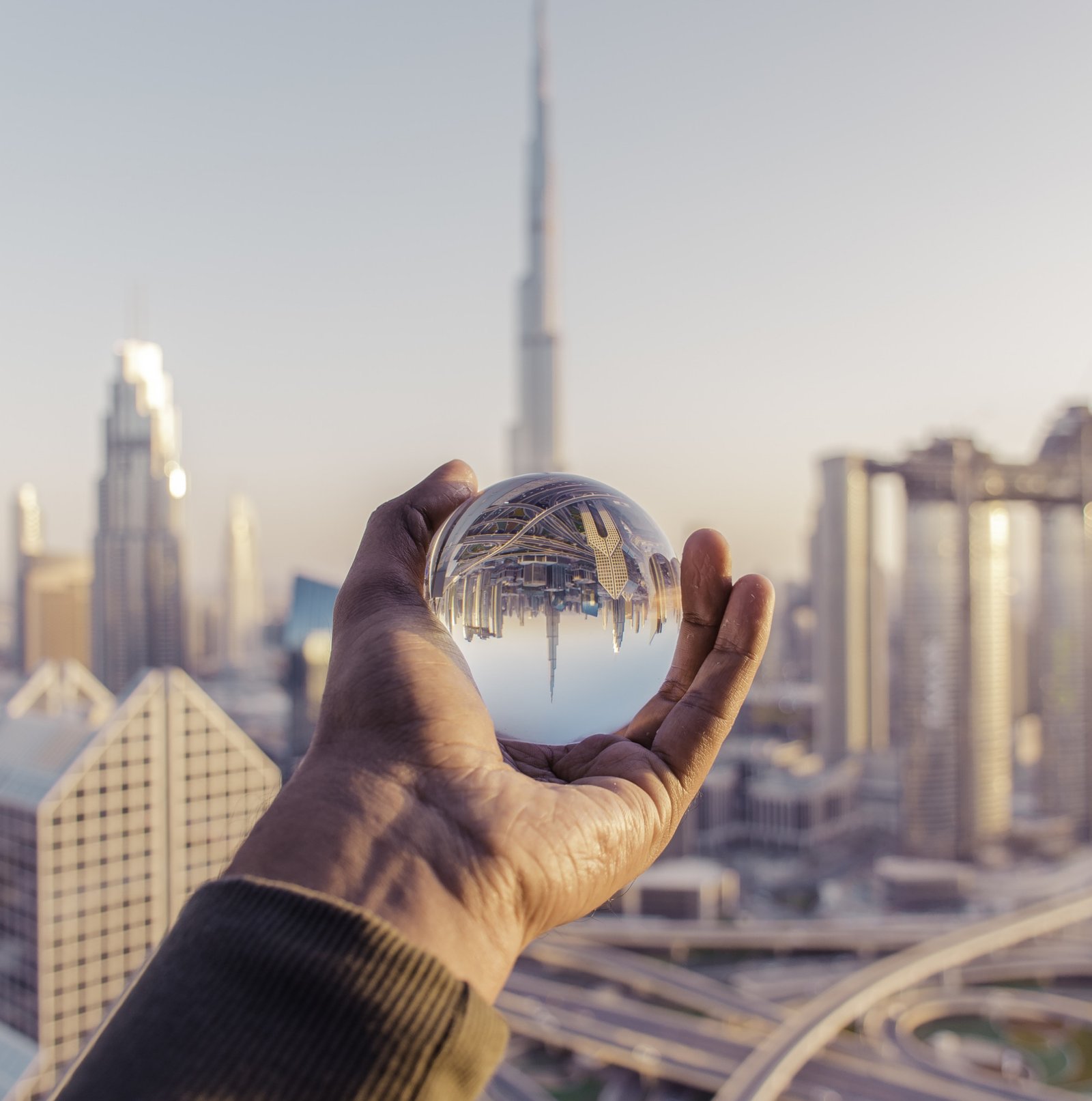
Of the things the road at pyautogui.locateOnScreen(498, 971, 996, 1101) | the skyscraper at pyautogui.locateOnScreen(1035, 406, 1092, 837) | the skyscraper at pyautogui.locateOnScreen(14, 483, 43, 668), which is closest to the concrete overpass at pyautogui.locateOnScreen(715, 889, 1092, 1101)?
the road at pyautogui.locateOnScreen(498, 971, 996, 1101)

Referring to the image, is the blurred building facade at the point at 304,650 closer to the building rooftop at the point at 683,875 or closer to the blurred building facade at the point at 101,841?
the blurred building facade at the point at 101,841

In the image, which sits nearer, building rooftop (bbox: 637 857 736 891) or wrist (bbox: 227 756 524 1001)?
wrist (bbox: 227 756 524 1001)

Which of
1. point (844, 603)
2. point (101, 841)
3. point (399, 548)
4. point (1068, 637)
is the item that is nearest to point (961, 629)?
point (844, 603)

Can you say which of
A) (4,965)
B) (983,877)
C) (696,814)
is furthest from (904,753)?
(4,965)

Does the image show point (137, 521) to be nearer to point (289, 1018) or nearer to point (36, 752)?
point (36, 752)

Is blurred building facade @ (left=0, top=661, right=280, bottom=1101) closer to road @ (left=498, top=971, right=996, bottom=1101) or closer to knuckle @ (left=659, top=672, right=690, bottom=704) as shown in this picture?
knuckle @ (left=659, top=672, right=690, bottom=704)

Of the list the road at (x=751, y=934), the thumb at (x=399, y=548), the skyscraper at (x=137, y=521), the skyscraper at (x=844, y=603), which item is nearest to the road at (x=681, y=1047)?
the road at (x=751, y=934)
